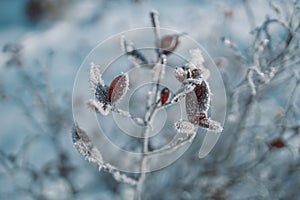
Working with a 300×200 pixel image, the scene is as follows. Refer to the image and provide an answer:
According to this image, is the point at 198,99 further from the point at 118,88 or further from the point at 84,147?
the point at 84,147

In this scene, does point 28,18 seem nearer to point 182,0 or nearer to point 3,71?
point 3,71

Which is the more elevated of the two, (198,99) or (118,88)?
(118,88)

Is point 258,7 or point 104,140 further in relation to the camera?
point 258,7

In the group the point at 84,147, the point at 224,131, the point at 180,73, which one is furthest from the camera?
the point at 224,131

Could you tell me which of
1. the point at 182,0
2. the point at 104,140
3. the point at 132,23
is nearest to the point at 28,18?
the point at 132,23

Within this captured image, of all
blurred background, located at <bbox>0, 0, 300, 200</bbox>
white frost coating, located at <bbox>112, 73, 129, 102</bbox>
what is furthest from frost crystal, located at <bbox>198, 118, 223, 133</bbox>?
blurred background, located at <bbox>0, 0, 300, 200</bbox>

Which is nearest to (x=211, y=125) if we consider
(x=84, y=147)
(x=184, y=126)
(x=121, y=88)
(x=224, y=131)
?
(x=184, y=126)

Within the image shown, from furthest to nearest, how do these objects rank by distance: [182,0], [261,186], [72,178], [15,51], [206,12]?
[182,0], [206,12], [72,178], [15,51], [261,186]

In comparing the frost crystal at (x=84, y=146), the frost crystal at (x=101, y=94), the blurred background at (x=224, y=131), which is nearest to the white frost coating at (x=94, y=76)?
the frost crystal at (x=101, y=94)
